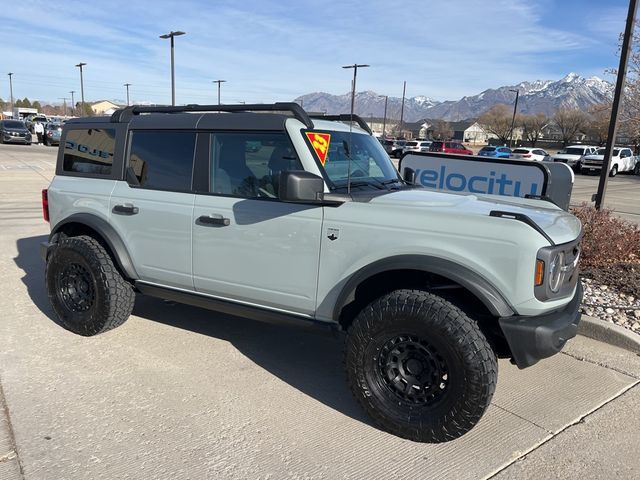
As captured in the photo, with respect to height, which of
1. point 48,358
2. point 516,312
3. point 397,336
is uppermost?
point 516,312

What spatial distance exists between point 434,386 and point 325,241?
3.47 feet

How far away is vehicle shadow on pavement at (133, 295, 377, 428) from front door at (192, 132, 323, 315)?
0.31 metres

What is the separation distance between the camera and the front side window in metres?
3.41

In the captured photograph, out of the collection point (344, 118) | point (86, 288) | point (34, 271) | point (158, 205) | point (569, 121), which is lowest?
point (34, 271)

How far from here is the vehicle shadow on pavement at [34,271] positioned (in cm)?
505

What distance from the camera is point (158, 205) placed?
3842 mm

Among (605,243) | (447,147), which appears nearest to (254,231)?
(605,243)

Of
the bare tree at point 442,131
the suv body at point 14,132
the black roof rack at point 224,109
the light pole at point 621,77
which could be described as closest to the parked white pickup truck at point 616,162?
the light pole at point 621,77

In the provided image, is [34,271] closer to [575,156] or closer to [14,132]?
[14,132]

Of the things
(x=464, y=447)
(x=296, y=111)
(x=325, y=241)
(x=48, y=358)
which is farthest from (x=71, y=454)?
(x=296, y=111)

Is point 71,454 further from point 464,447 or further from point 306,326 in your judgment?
point 464,447

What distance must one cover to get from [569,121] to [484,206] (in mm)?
85105

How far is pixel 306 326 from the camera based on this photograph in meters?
3.34

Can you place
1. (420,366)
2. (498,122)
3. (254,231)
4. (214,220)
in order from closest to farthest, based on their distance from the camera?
1. (420,366)
2. (254,231)
3. (214,220)
4. (498,122)
